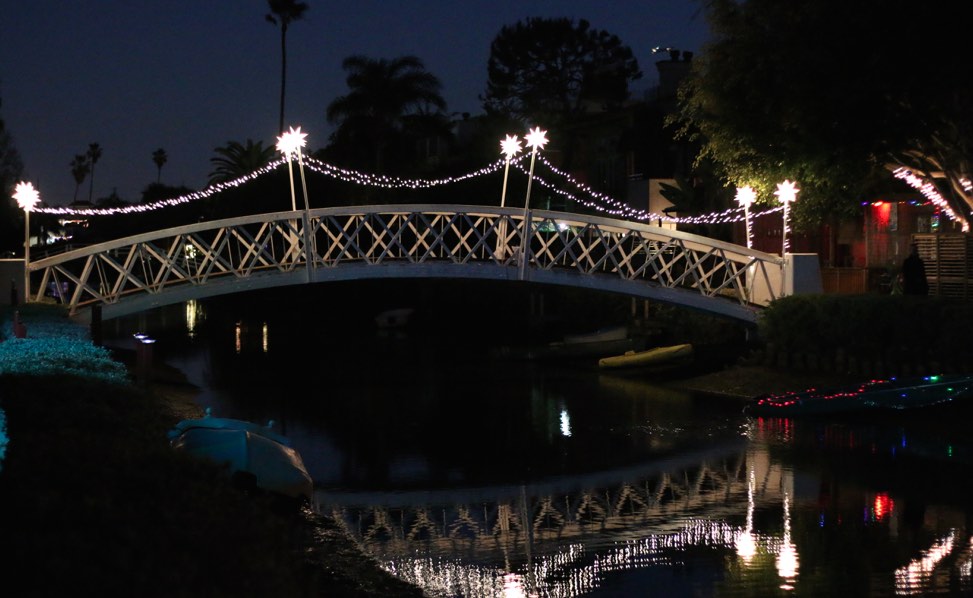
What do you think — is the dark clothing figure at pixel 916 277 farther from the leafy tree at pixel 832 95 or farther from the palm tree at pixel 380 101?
the palm tree at pixel 380 101

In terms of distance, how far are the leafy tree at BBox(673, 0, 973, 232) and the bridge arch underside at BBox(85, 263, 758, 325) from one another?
12.1 ft

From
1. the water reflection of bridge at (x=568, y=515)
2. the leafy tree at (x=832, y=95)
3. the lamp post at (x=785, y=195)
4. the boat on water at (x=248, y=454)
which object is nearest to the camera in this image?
the water reflection of bridge at (x=568, y=515)

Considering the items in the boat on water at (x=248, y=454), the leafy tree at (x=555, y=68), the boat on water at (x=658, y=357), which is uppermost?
the leafy tree at (x=555, y=68)

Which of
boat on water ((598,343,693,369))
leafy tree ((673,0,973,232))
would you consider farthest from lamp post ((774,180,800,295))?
boat on water ((598,343,693,369))

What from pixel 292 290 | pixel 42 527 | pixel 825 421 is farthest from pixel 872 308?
pixel 292 290

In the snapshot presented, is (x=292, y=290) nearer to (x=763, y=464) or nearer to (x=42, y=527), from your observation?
(x=763, y=464)

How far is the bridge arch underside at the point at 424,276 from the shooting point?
1273 inches

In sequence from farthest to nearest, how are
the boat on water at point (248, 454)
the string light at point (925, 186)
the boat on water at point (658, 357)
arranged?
1. the boat on water at point (658, 357)
2. the string light at point (925, 186)
3. the boat on water at point (248, 454)

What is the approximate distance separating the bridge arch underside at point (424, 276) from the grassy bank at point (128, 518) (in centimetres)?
1568

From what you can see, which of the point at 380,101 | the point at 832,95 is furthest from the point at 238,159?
the point at 832,95

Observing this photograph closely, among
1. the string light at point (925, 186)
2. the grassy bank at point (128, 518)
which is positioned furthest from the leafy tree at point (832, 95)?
the grassy bank at point (128, 518)

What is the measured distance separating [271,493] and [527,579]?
424 centimetres

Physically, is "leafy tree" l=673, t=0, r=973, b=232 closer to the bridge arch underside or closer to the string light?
the string light

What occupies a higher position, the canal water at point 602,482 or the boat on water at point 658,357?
the boat on water at point 658,357
